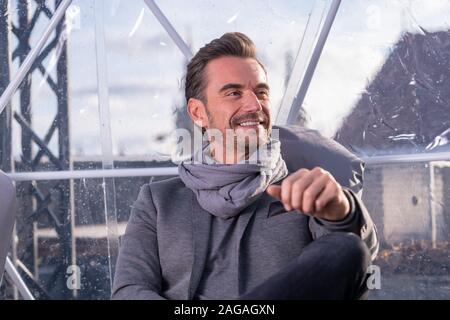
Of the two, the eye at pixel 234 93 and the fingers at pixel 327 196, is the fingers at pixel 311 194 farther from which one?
the eye at pixel 234 93

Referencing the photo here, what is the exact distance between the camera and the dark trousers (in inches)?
35.1

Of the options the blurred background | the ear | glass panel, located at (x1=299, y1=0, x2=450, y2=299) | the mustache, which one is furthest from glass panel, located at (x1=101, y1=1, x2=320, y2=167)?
the mustache

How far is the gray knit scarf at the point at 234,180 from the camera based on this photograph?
3.89ft

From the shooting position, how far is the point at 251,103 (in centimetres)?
128

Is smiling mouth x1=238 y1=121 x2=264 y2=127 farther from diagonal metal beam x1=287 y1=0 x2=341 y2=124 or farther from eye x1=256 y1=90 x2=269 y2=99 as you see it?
diagonal metal beam x1=287 y1=0 x2=341 y2=124

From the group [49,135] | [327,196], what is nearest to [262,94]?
[327,196]

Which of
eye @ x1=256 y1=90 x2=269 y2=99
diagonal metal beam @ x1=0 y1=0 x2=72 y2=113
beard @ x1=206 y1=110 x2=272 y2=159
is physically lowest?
beard @ x1=206 y1=110 x2=272 y2=159

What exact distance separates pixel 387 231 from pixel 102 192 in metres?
0.83

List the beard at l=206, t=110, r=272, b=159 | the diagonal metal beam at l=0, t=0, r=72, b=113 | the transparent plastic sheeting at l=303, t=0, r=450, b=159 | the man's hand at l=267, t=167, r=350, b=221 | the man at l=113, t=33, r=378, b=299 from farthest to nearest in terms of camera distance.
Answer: the diagonal metal beam at l=0, t=0, r=72, b=113, the transparent plastic sheeting at l=303, t=0, r=450, b=159, the beard at l=206, t=110, r=272, b=159, the man at l=113, t=33, r=378, b=299, the man's hand at l=267, t=167, r=350, b=221

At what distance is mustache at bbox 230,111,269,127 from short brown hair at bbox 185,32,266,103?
0.37ft

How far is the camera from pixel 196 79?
4.57 ft

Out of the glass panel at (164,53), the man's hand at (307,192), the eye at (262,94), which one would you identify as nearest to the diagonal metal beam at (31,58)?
the glass panel at (164,53)

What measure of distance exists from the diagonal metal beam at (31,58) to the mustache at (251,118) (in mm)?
968

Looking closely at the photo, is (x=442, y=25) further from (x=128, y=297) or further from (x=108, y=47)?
(x=128, y=297)
